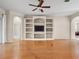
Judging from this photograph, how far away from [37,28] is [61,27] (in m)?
2.24

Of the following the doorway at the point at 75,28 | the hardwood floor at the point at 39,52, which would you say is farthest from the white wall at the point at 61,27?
the hardwood floor at the point at 39,52

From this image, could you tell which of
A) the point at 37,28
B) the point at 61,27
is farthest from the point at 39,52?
the point at 61,27

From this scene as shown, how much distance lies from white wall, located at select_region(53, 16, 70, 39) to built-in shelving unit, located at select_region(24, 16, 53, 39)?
0.64 meters

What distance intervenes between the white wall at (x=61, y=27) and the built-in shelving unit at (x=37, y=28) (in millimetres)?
645

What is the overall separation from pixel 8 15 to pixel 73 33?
5.86m

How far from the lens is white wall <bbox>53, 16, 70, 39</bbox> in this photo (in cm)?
1331

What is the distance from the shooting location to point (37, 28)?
1284 centimetres

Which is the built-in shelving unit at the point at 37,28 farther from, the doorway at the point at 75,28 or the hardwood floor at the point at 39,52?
the hardwood floor at the point at 39,52

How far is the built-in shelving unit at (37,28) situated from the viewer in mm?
12773

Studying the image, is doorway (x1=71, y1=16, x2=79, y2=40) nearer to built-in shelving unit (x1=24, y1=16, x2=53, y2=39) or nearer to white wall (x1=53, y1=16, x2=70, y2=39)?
white wall (x1=53, y1=16, x2=70, y2=39)

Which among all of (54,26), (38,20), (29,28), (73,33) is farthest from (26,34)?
(73,33)

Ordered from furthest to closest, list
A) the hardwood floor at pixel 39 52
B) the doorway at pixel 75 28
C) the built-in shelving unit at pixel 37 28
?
1. the doorway at pixel 75 28
2. the built-in shelving unit at pixel 37 28
3. the hardwood floor at pixel 39 52

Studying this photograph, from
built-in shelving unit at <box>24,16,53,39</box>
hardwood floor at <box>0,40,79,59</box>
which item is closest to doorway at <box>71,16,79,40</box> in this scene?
built-in shelving unit at <box>24,16,53,39</box>

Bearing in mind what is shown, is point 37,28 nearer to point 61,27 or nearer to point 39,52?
point 61,27
